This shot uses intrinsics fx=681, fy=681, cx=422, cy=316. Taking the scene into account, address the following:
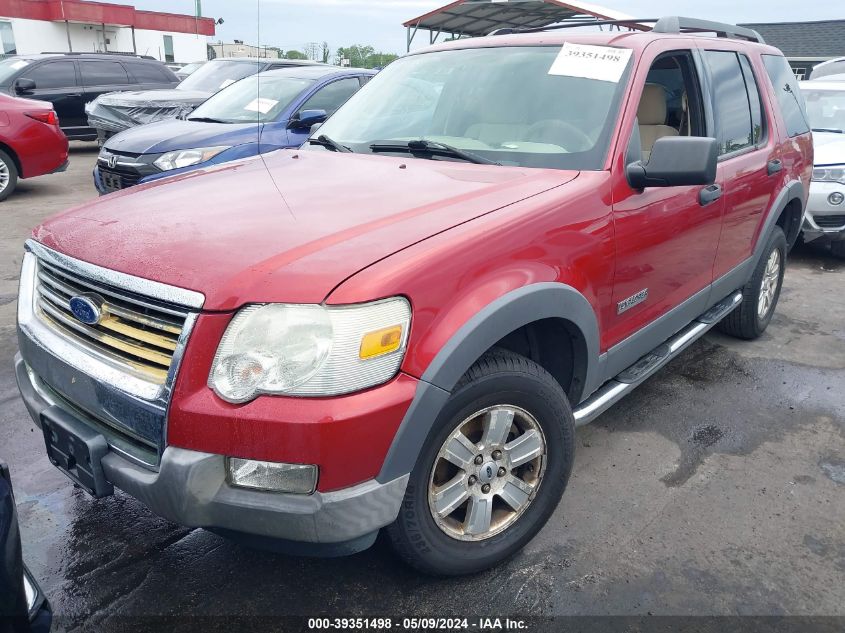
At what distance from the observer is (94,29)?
37406 mm

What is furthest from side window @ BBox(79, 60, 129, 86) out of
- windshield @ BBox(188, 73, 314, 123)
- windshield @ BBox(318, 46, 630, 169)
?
windshield @ BBox(318, 46, 630, 169)

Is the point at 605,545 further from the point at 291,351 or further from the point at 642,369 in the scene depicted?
the point at 291,351

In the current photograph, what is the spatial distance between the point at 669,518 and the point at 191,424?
1.92m

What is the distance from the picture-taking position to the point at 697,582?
93.0 inches

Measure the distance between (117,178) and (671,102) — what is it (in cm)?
524

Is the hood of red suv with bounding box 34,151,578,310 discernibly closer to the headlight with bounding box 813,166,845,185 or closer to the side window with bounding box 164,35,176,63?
the headlight with bounding box 813,166,845,185

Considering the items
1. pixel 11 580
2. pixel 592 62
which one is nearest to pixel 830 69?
pixel 592 62

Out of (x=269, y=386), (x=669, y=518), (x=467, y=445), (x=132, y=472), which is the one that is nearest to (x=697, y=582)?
(x=669, y=518)

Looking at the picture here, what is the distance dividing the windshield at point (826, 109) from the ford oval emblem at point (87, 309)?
26.0ft

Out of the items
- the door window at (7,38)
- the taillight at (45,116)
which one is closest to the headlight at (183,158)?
the taillight at (45,116)

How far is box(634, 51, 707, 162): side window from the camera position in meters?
3.35

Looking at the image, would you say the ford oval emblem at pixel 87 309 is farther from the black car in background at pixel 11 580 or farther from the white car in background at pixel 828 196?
the white car in background at pixel 828 196

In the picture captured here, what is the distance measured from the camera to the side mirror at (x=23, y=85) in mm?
10477

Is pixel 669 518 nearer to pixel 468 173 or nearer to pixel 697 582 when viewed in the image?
pixel 697 582
